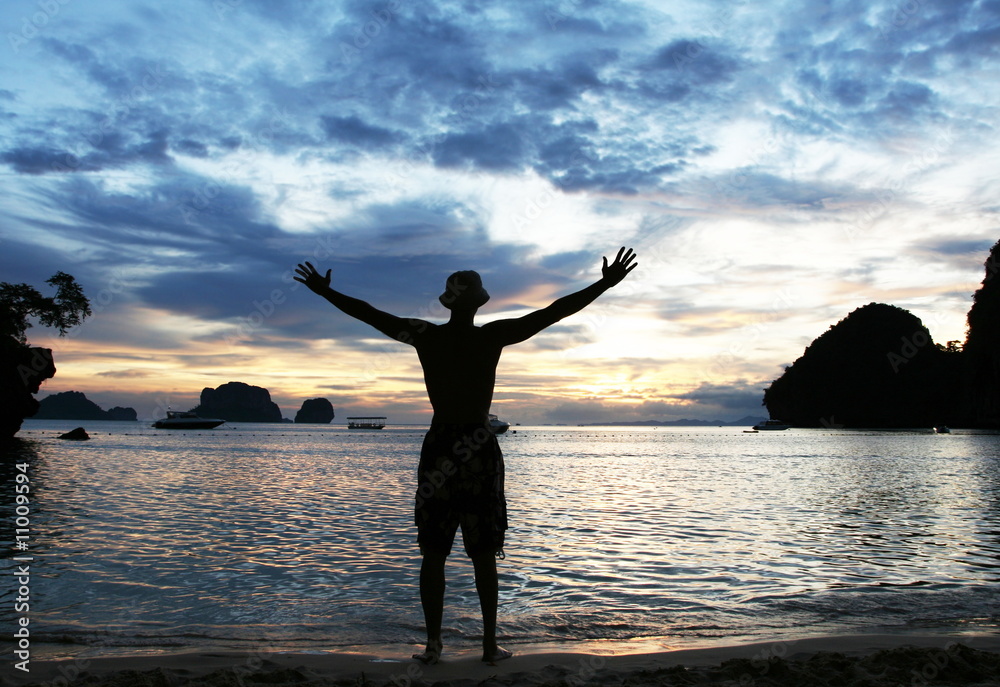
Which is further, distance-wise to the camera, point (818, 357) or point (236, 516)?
point (818, 357)

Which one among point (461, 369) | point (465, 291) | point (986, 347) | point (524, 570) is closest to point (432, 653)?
point (461, 369)

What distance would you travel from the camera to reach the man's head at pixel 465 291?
4.66 metres

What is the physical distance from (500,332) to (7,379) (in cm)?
5814

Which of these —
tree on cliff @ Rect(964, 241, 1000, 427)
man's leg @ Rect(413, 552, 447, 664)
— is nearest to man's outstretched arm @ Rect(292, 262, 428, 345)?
man's leg @ Rect(413, 552, 447, 664)

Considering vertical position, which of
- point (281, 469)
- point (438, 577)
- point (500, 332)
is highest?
point (500, 332)

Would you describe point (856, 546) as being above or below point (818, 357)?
below

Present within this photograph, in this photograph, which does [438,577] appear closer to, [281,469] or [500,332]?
[500,332]

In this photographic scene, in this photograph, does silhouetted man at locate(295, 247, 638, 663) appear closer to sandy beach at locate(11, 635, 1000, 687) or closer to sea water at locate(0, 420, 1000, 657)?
sandy beach at locate(11, 635, 1000, 687)

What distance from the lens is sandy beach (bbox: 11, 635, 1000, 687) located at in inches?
169

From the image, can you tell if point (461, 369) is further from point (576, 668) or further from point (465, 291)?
point (576, 668)

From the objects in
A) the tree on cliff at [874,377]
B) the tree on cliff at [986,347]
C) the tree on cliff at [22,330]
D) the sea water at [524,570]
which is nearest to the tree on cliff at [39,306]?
the tree on cliff at [22,330]

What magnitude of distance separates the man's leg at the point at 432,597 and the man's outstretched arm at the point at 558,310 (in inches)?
62.7

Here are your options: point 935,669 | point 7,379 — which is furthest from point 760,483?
point 7,379

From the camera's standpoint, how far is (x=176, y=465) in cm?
3192
